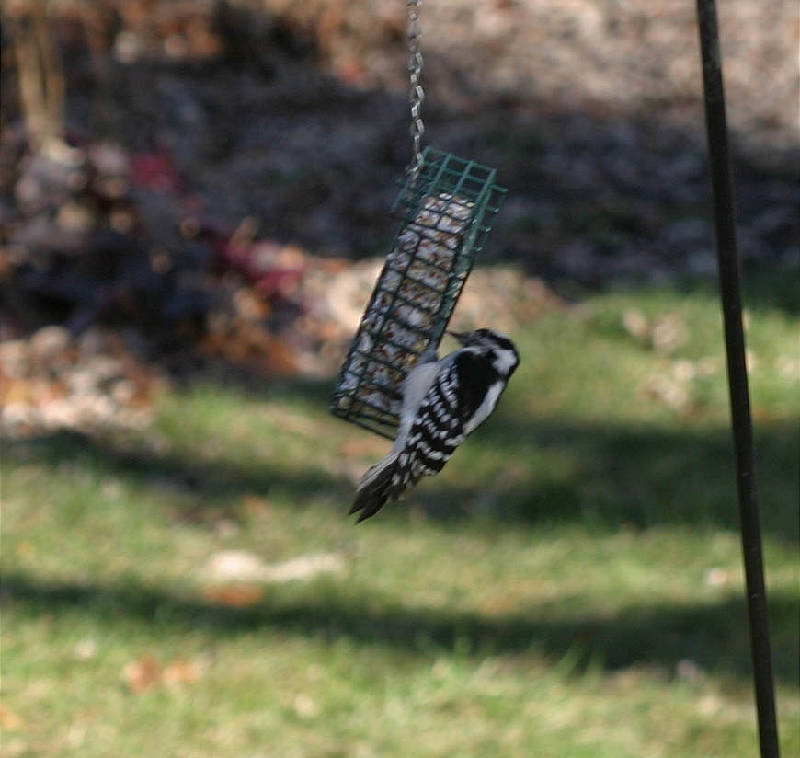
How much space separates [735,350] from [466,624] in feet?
8.62

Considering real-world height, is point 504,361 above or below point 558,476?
below

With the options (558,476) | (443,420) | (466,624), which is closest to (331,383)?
(558,476)

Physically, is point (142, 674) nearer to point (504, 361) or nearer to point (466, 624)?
point (466, 624)

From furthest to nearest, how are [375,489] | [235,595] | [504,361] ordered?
[235,595] → [504,361] → [375,489]

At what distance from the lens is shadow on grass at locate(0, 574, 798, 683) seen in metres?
4.68

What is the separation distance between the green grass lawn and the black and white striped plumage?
113 cm

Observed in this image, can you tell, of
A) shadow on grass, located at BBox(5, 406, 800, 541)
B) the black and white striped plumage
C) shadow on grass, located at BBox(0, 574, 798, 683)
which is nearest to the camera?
the black and white striped plumage

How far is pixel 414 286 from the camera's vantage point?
3.58 m

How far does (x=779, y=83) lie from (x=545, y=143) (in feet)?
6.23

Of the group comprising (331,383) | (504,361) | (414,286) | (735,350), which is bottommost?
(735,350)

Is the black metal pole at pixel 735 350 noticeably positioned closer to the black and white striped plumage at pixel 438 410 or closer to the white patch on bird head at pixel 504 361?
the black and white striped plumage at pixel 438 410

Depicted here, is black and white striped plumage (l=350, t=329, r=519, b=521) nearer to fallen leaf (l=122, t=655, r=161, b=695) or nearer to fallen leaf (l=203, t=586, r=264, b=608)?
fallen leaf (l=122, t=655, r=161, b=695)

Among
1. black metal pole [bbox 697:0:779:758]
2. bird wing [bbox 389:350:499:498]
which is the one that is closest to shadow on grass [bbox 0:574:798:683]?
bird wing [bbox 389:350:499:498]

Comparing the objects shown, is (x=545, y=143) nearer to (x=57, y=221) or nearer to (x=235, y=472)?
(x=57, y=221)
